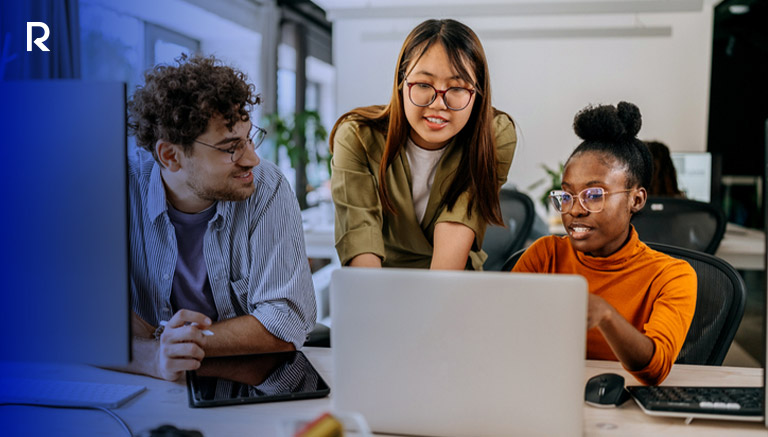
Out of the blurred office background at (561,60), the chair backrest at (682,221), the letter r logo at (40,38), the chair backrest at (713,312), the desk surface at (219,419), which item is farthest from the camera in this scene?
the blurred office background at (561,60)

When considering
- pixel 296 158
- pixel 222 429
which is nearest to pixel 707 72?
pixel 296 158

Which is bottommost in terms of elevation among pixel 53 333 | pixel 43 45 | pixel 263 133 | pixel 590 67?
pixel 53 333

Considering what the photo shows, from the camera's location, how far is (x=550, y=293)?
31.3 inches

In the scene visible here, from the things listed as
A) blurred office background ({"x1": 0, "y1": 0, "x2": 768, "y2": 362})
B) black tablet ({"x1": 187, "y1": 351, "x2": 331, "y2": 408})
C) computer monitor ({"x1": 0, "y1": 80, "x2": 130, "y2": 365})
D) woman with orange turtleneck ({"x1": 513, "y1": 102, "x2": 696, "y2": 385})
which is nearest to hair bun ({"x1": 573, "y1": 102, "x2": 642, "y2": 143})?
woman with orange turtleneck ({"x1": 513, "y1": 102, "x2": 696, "y2": 385})

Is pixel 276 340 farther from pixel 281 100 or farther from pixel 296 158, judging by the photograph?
pixel 281 100

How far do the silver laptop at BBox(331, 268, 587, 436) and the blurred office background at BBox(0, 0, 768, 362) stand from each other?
3414 millimetres

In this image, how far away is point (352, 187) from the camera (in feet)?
5.04

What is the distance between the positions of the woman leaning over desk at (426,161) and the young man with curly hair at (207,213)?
159 millimetres

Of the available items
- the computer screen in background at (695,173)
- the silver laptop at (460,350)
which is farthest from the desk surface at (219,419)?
the computer screen in background at (695,173)

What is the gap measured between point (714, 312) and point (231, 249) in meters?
1.17

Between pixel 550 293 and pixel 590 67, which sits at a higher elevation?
pixel 590 67

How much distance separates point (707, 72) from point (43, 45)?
A: 16.0 ft

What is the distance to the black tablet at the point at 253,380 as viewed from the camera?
1.03m

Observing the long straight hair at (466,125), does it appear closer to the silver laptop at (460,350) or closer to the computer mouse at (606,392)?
the computer mouse at (606,392)
